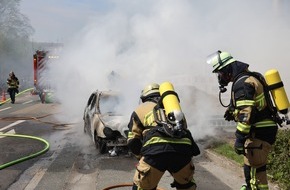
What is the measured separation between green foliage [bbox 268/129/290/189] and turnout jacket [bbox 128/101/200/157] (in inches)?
89.2

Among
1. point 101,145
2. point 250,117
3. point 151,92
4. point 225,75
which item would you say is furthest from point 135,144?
point 101,145

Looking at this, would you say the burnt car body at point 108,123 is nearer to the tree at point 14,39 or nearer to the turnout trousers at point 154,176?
the turnout trousers at point 154,176

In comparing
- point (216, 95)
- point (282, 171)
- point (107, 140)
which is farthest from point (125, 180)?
point (216, 95)

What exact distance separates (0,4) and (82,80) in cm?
3733

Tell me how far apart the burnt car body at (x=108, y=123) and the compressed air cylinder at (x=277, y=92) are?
12.0 ft

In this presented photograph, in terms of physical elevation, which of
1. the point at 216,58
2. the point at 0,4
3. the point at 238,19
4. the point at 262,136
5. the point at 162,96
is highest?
the point at 0,4

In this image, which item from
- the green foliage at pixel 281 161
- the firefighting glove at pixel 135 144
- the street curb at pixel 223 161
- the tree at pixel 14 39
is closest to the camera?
the firefighting glove at pixel 135 144

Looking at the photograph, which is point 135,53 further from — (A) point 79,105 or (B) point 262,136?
(B) point 262,136

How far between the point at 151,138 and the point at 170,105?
370mm

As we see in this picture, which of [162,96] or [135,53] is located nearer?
[162,96]

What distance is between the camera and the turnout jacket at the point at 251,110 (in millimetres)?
4352

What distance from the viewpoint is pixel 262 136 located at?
4594 mm

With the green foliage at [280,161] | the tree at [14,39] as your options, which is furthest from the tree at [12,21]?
the green foliage at [280,161]

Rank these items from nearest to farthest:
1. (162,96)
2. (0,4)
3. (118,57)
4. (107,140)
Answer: (162,96) → (107,140) → (118,57) → (0,4)
